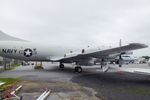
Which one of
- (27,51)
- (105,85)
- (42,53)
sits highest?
(27,51)

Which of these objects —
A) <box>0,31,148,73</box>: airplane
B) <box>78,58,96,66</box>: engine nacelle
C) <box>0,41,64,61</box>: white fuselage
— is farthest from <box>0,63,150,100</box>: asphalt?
<box>0,41,64,61</box>: white fuselage

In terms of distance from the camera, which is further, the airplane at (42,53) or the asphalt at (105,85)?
the airplane at (42,53)

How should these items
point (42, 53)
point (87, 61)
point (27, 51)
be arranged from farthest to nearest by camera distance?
1. point (42, 53)
2. point (27, 51)
3. point (87, 61)

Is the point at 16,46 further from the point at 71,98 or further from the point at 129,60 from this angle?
the point at 129,60

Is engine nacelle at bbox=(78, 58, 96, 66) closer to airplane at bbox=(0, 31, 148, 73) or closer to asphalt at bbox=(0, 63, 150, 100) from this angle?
airplane at bbox=(0, 31, 148, 73)

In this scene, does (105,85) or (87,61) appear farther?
(87,61)

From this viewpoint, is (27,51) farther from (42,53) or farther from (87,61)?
(87,61)

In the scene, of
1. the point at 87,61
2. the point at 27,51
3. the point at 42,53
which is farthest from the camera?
the point at 42,53

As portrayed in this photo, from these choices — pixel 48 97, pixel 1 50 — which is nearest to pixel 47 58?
pixel 1 50

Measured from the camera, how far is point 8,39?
24.1 meters

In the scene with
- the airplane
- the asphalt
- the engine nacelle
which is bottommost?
the asphalt

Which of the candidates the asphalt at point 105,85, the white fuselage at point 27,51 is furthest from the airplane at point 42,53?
the asphalt at point 105,85

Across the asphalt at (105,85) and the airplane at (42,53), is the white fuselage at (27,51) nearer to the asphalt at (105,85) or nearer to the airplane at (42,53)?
the airplane at (42,53)

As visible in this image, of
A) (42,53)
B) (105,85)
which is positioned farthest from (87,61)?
(105,85)
